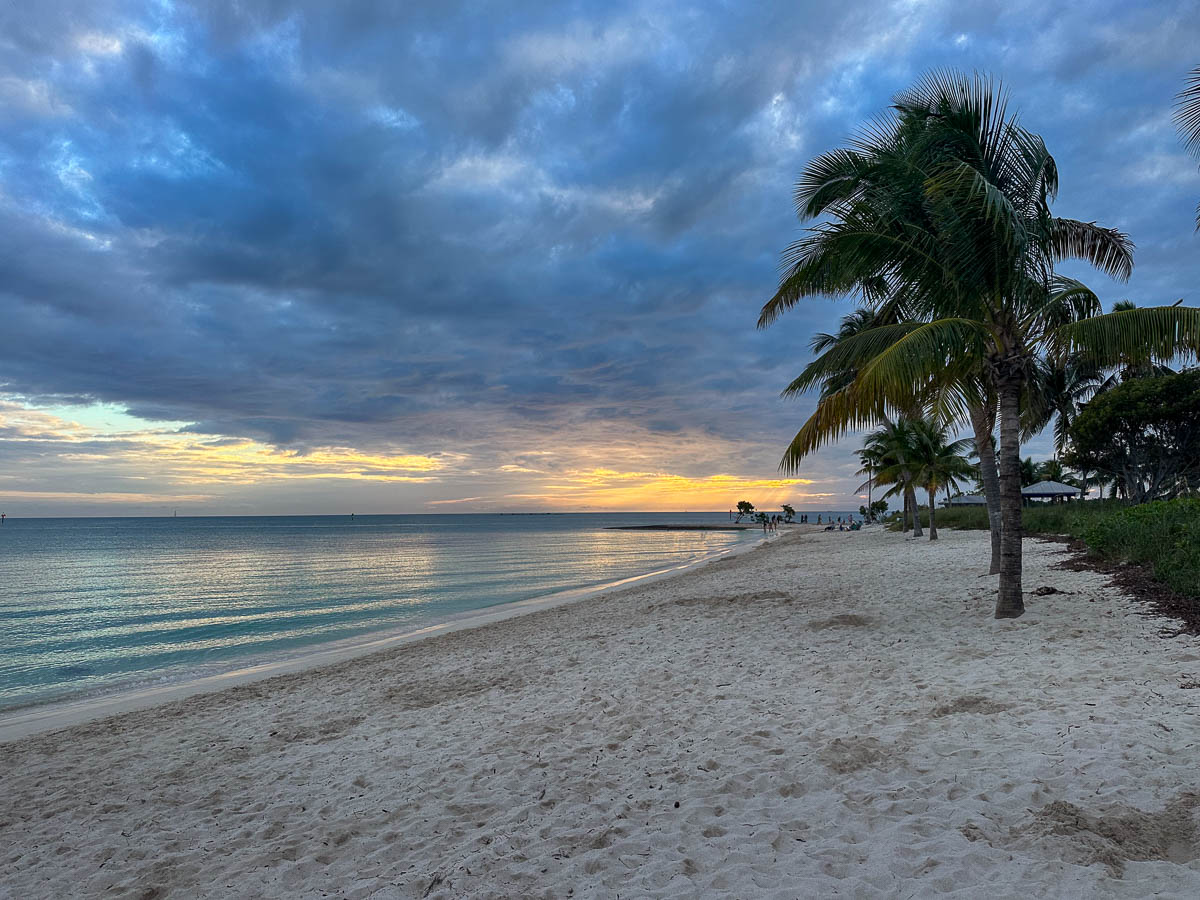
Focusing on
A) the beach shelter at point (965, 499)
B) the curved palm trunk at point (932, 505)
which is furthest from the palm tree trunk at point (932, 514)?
the beach shelter at point (965, 499)

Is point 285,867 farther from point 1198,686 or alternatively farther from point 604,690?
point 1198,686

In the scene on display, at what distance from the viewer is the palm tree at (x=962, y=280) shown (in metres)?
8.10

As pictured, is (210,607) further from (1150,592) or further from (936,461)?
(936,461)

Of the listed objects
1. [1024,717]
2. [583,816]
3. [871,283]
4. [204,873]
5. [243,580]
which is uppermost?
[871,283]

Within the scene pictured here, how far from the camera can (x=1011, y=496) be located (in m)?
8.69

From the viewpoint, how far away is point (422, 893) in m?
3.42

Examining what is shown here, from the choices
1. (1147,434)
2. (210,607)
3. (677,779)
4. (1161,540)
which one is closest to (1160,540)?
(1161,540)

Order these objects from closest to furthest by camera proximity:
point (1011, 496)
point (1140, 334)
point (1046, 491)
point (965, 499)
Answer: point (1140, 334) → point (1011, 496) → point (1046, 491) → point (965, 499)

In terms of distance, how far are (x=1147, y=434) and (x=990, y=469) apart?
25.4 metres

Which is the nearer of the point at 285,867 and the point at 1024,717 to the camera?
the point at 285,867

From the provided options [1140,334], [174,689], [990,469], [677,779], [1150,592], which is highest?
[1140,334]

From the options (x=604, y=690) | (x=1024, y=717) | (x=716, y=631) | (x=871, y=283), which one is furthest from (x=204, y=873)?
(x=871, y=283)

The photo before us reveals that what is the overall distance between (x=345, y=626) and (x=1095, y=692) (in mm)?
16976

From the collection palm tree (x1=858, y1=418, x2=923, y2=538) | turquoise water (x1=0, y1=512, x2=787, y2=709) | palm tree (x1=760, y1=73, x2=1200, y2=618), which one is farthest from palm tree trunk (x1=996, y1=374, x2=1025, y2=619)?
palm tree (x1=858, y1=418, x2=923, y2=538)
